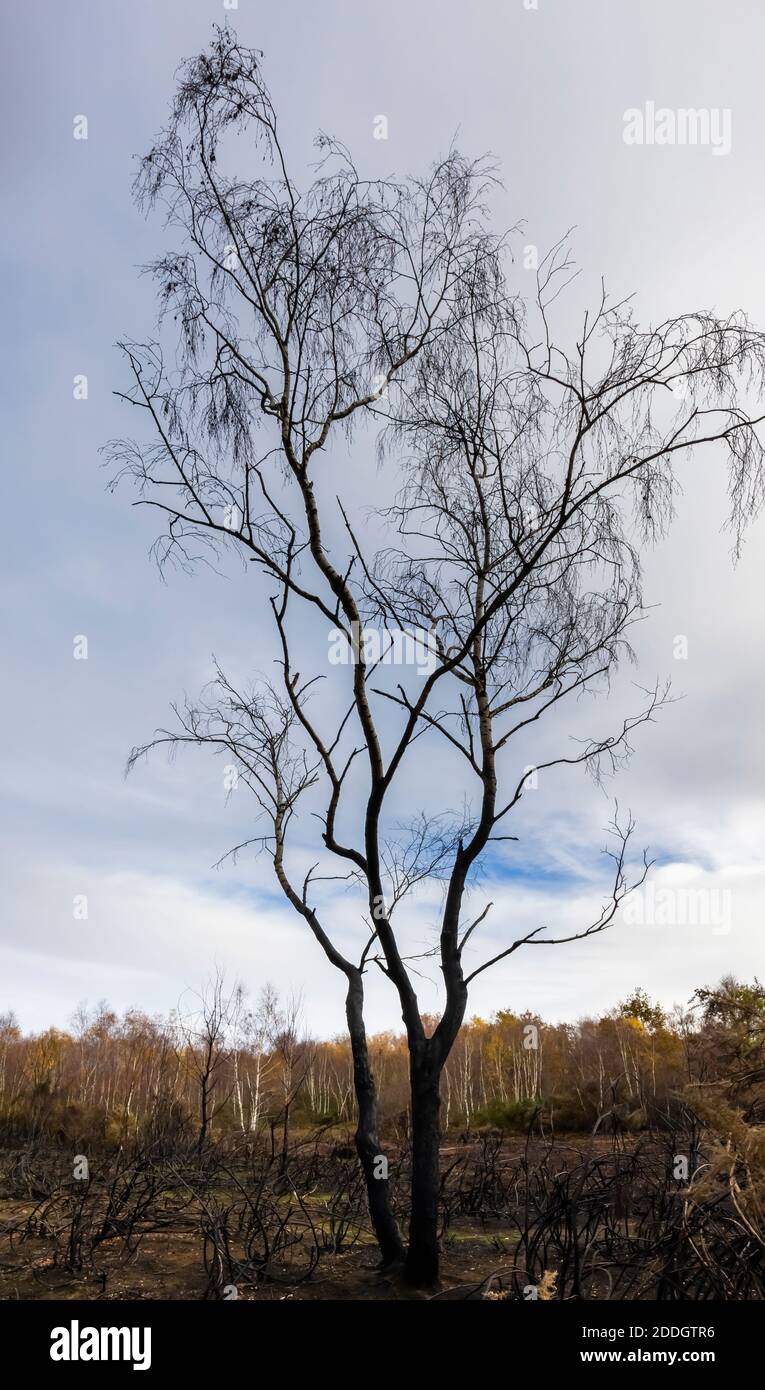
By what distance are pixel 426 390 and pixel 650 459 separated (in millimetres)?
1787

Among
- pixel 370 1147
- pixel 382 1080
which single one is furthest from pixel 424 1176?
pixel 382 1080

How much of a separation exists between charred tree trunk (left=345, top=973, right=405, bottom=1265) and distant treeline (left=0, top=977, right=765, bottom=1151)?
51.0 inches

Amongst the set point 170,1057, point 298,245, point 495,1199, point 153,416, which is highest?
point 298,245

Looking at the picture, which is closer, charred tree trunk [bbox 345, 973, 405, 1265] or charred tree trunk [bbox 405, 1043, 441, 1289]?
charred tree trunk [bbox 405, 1043, 441, 1289]

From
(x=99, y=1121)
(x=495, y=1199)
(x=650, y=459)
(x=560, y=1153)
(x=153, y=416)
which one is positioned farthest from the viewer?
(x=99, y=1121)

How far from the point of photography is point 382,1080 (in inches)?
1115

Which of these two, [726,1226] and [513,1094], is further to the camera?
[513,1094]

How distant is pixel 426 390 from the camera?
6879mm

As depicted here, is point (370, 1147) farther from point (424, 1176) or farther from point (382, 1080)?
point (382, 1080)

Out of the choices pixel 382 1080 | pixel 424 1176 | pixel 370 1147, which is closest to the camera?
pixel 424 1176

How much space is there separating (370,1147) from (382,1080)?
941 inches

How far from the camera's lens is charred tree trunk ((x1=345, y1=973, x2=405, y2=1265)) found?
612cm
